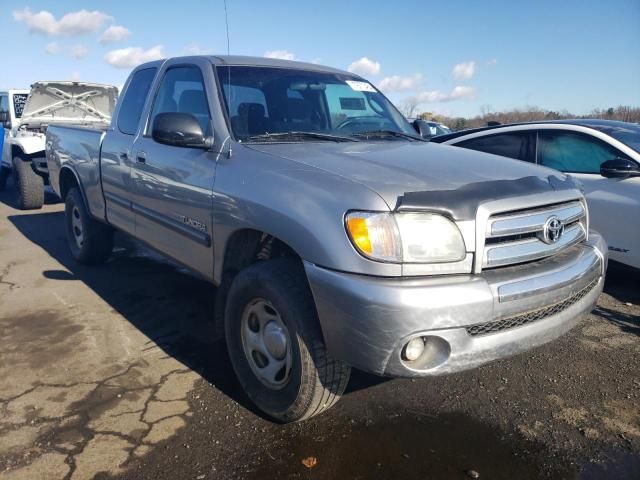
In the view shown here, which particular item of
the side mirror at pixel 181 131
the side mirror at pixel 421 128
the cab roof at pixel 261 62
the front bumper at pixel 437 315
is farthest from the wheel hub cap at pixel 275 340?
the side mirror at pixel 421 128

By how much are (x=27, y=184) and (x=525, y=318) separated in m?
8.27

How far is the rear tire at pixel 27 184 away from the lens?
8.45 metres

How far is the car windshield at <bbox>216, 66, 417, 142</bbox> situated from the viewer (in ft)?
10.7

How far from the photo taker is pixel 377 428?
276cm

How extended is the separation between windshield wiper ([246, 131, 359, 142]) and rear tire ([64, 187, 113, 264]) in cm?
282

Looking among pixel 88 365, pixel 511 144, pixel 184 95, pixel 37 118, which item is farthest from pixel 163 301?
pixel 37 118

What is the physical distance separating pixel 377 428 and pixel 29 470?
5.37ft

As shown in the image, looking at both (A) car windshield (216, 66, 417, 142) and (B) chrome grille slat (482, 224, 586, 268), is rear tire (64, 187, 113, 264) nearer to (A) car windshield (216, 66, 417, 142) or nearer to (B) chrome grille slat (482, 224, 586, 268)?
(A) car windshield (216, 66, 417, 142)

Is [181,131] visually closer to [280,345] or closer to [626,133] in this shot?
[280,345]

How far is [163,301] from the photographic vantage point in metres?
4.56

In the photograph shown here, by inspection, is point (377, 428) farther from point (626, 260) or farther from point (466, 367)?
point (626, 260)

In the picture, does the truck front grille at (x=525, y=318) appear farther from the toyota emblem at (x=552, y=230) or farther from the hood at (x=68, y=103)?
the hood at (x=68, y=103)

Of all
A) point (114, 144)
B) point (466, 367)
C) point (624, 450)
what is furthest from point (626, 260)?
point (114, 144)

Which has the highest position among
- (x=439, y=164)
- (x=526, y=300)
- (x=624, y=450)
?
(x=439, y=164)
